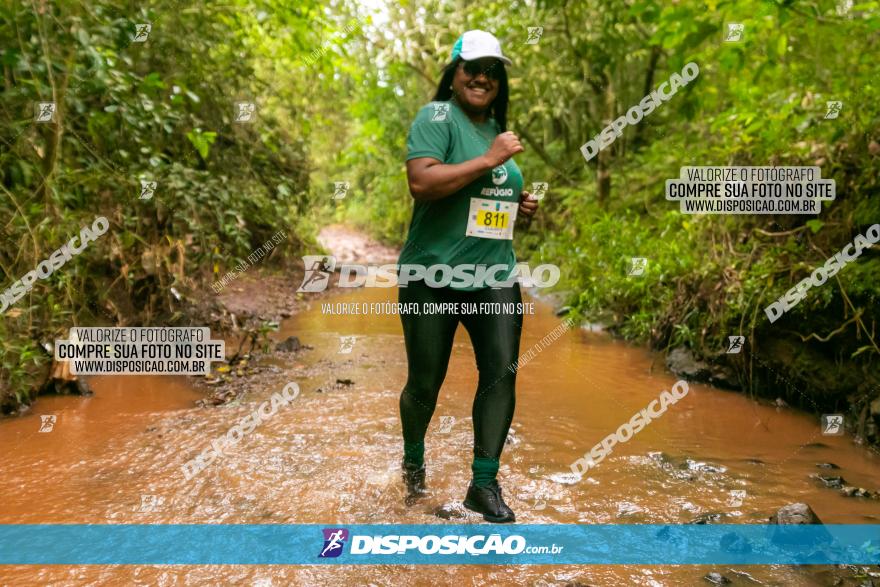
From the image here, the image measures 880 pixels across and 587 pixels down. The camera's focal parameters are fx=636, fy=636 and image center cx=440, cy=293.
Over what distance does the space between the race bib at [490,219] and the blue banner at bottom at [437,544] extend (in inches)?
46.8

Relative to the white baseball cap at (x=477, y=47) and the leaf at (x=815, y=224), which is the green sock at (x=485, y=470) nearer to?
the white baseball cap at (x=477, y=47)

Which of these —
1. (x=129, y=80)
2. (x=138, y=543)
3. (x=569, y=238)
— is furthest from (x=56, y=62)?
(x=569, y=238)

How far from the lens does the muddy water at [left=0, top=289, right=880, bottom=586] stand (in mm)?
2215

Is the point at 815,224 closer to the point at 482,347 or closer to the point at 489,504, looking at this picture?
the point at 482,347

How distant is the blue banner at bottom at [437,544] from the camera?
226 cm

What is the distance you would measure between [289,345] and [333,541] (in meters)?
A: 3.57

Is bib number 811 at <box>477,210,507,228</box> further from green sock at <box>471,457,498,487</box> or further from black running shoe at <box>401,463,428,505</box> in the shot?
black running shoe at <box>401,463,428,505</box>

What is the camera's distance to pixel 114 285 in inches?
203

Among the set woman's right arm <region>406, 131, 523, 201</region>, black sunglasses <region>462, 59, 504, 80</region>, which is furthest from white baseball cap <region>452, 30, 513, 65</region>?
woman's right arm <region>406, 131, 523, 201</region>

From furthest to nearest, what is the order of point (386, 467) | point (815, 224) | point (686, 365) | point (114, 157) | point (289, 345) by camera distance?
point (289, 345) < point (114, 157) < point (686, 365) < point (815, 224) < point (386, 467)

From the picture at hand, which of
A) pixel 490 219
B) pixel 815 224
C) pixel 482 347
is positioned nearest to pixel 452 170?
pixel 490 219

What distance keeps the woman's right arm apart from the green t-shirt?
80 mm

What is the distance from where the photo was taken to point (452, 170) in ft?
8.00

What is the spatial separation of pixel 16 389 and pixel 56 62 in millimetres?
2148
